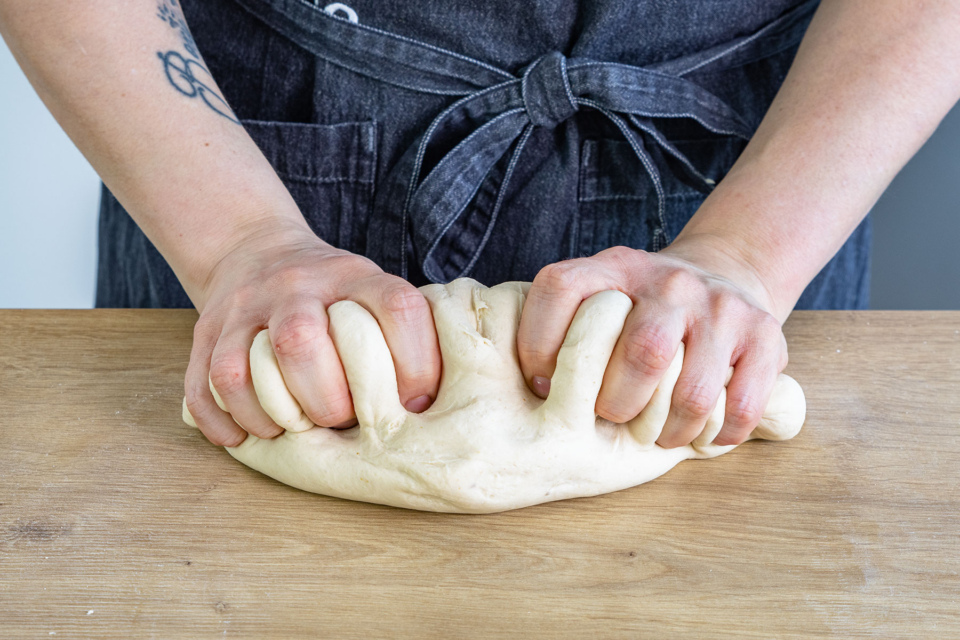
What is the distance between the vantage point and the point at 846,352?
113cm

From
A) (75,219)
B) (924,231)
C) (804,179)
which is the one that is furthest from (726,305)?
(75,219)

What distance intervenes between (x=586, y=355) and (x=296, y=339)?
12.2 inches

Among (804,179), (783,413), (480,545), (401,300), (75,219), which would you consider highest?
(804,179)

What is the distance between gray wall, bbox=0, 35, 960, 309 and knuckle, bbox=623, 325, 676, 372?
1.89 meters

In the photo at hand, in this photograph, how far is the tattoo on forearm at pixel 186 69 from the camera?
992 millimetres

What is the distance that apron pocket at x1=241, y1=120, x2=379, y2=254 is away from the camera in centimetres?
117

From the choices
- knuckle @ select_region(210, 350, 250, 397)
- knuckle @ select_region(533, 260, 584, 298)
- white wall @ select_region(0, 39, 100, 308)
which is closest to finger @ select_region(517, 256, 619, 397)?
knuckle @ select_region(533, 260, 584, 298)

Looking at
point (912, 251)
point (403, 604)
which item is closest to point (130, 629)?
point (403, 604)

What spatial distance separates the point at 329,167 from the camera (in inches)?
46.7

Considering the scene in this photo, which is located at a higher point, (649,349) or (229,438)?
(649,349)

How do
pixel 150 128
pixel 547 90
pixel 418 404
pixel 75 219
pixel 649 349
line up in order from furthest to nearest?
pixel 75 219 → pixel 547 90 → pixel 150 128 → pixel 418 404 → pixel 649 349

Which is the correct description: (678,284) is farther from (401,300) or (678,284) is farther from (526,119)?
(526,119)

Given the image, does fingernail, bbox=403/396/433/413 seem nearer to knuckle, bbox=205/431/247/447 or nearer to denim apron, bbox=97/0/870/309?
knuckle, bbox=205/431/247/447

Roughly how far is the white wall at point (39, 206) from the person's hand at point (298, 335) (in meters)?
1.77
